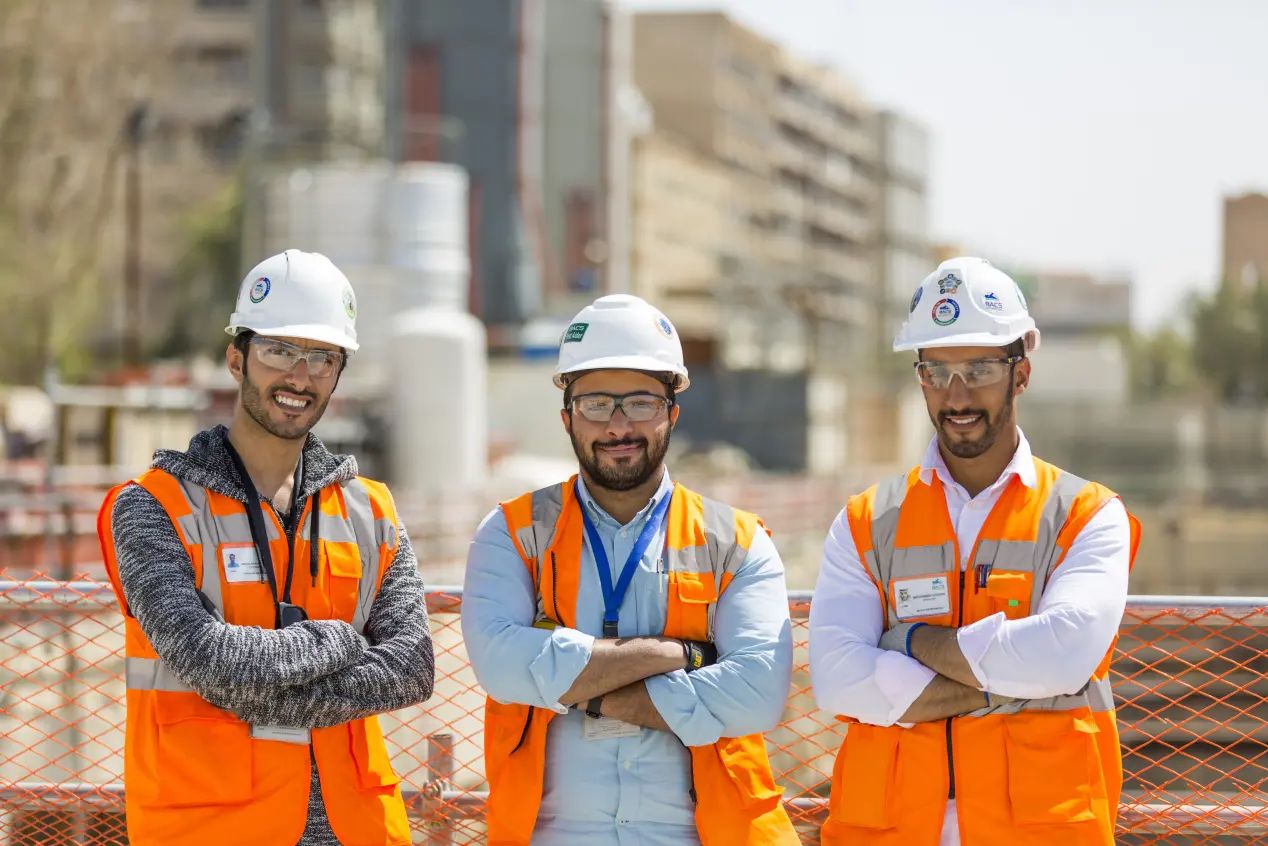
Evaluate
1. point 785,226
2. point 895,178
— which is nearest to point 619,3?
point 785,226

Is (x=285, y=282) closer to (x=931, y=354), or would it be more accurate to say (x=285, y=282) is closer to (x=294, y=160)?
(x=931, y=354)

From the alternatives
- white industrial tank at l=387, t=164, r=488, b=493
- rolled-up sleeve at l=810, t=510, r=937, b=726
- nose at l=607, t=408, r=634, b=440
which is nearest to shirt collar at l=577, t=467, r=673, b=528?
nose at l=607, t=408, r=634, b=440

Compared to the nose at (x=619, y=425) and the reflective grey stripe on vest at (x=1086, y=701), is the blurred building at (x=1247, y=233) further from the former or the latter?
the nose at (x=619, y=425)

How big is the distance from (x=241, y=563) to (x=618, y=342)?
3.67ft

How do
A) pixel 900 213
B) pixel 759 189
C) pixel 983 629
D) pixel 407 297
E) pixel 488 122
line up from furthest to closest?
pixel 900 213
pixel 759 189
pixel 488 122
pixel 407 297
pixel 983 629

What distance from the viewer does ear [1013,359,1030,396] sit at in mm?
4145

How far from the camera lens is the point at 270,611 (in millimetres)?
3957

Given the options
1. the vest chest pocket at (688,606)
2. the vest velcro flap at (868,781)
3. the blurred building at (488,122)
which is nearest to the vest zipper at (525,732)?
the vest chest pocket at (688,606)

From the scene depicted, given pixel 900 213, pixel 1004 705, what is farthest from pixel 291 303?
pixel 900 213

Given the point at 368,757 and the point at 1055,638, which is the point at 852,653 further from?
the point at 368,757

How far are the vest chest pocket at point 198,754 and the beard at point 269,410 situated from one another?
0.70 m

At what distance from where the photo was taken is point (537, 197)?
4628 centimetres

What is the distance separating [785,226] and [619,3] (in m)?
44.0

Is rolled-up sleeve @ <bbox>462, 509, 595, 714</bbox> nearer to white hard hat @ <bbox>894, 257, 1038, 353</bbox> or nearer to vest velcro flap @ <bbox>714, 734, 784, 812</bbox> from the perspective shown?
vest velcro flap @ <bbox>714, 734, 784, 812</bbox>
